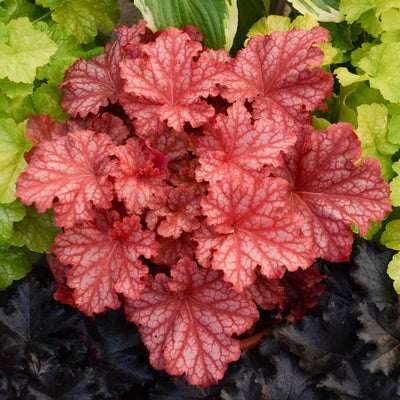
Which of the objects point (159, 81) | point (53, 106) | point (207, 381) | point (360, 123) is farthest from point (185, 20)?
point (207, 381)

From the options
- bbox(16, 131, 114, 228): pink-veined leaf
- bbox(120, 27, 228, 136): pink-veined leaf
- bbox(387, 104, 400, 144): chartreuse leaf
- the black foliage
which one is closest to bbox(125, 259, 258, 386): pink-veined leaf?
the black foliage

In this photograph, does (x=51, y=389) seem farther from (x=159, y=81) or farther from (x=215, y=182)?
(x=159, y=81)

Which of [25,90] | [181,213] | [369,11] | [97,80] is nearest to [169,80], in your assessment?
[97,80]

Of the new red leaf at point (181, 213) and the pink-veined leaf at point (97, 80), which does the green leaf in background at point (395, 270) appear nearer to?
the new red leaf at point (181, 213)

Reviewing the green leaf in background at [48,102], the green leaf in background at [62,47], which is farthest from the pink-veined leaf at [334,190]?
the green leaf in background at [62,47]

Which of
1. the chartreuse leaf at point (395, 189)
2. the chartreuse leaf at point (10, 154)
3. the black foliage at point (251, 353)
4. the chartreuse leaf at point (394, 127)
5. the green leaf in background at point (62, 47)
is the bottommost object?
the black foliage at point (251, 353)

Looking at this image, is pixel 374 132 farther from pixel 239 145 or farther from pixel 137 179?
pixel 137 179

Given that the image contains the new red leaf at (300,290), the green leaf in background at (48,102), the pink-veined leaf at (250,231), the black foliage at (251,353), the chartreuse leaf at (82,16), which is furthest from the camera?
the chartreuse leaf at (82,16)
